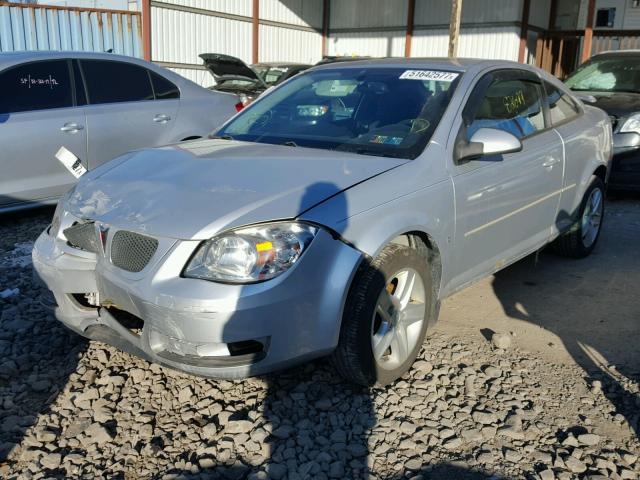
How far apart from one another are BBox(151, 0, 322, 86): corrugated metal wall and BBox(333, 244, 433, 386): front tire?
13561 millimetres

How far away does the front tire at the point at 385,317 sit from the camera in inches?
111

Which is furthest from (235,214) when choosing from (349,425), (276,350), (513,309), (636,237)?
(636,237)

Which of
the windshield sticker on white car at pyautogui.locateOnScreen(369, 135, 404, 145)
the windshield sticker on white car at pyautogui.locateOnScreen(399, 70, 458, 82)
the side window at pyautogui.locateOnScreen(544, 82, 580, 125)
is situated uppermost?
the windshield sticker on white car at pyautogui.locateOnScreen(399, 70, 458, 82)

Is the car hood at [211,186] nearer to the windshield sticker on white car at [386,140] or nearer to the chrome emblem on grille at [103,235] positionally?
the chrome emblem on grille at [103,235]

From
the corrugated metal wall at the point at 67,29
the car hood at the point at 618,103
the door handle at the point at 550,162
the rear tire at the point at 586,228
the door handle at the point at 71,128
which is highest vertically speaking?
the corrugated metal wall at the point at 67,29

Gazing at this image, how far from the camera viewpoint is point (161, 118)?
257 inches

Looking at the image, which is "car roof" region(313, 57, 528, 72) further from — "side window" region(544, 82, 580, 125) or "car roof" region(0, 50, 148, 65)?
"car roof" region(0, 50, 148, 65)

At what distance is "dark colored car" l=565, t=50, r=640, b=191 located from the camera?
730 centimetres

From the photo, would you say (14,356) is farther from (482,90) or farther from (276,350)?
(482,90)

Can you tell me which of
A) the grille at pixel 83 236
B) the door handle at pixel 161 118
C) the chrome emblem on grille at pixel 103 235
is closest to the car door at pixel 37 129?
the door handle at pixel 161 118

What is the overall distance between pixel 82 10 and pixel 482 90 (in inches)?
469

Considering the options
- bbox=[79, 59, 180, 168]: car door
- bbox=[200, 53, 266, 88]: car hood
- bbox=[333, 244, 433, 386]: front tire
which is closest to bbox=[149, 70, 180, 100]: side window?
bbox=[79, 59, 180, 168]: car door

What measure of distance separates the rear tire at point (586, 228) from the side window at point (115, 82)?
425 centimetres

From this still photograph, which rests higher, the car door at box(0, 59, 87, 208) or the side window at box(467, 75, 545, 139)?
the side window at box(467, 75, 545, 139)
